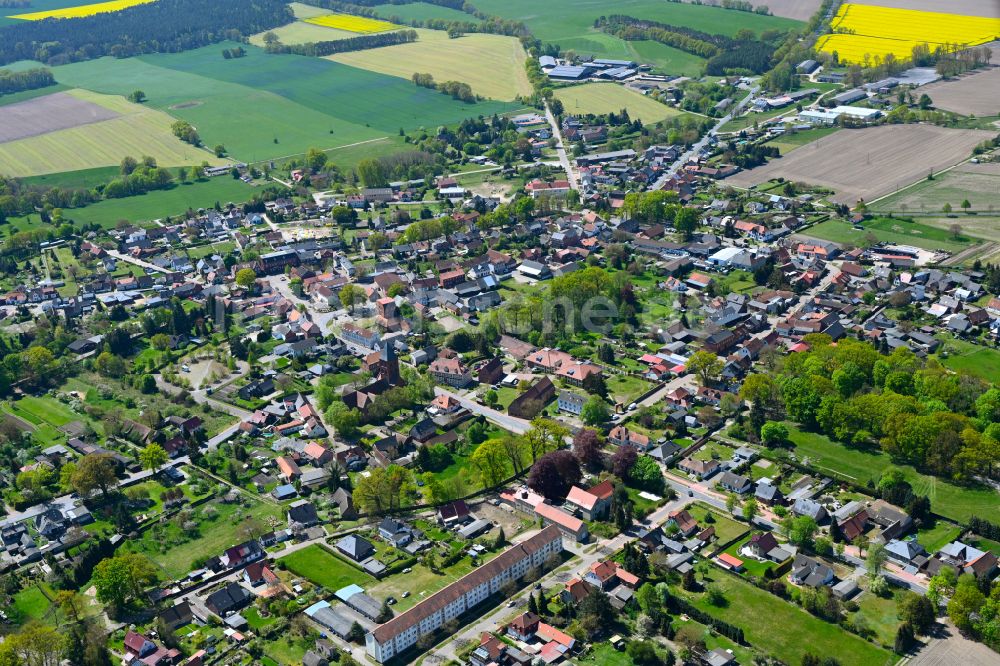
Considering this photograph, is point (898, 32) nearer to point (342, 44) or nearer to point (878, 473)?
point (342, 44)

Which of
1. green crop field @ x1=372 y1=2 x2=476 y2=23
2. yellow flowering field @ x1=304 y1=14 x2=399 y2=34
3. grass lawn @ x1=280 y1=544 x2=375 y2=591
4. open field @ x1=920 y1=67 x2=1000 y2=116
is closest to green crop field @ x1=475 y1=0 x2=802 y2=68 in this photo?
green crop field @ x1=372 y1=2 x2=476 y2=23

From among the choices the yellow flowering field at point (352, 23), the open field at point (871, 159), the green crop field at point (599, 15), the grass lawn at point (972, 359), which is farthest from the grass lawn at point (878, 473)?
the yellow flowering field at point (352, 23)

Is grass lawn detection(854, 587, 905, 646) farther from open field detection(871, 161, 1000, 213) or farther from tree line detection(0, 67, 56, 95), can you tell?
tree line detection(0, 67, 56, 95)

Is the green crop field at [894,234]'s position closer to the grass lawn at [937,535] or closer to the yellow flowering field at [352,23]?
the grass lawn at [937,535]

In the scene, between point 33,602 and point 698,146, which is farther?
point 698,146

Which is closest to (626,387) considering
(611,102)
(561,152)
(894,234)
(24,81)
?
(894,234)

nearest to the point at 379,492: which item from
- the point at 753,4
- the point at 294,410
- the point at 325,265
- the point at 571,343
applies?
the point at 294,410
